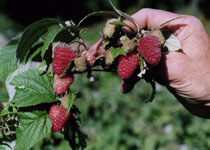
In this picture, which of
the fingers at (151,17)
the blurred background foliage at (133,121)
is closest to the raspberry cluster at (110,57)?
the fingers at (151,17)

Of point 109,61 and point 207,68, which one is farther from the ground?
point 109,61

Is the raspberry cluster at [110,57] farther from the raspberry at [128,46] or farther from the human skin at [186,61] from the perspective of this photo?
the human skin at [186,61]

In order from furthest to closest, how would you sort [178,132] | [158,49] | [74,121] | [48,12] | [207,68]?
[48,12] < [178,132] < [207,68] < [74,121] < [158,49]

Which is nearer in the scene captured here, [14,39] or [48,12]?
[14,39]

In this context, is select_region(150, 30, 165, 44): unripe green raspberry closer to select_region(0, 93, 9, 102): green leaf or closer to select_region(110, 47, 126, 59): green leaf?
select_region(110, 47, 126, 59): green leaf

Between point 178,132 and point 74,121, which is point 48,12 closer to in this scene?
point 178,132

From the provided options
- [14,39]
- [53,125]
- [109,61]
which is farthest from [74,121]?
[14,39]
